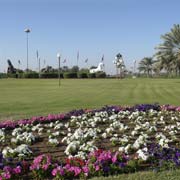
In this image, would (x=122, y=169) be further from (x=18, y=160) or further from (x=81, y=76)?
(x=81, y=76)

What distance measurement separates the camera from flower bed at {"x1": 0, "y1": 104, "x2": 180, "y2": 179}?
5.46 metres

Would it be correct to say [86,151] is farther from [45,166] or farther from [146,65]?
[146,65]

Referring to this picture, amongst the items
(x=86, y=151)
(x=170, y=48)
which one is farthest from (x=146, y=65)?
(x=86, y=151)

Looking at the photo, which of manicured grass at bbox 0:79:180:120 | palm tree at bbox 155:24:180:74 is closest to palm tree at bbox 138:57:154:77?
palm tree at bbox 155:24:180:74

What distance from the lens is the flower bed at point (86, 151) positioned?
215 inches

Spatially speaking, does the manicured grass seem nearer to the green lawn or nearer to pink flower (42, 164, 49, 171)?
pink flower (42, 164, 49, 171)

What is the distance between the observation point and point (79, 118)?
10938mm

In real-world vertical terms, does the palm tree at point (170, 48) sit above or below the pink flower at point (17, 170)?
above

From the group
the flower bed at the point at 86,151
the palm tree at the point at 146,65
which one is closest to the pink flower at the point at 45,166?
the flower bed at the point at 86,151

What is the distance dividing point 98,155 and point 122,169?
585mm

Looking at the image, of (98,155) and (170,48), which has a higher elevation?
(170,48)

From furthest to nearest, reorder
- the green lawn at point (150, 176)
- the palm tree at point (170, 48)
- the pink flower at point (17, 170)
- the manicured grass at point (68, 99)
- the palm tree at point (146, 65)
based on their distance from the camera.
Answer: the palm tree at point (146, 65)
the palm tree at point (170, 48)
the manicured grass at point (68, 99)
the pink flower at point (17, 170)
the green lawn at point (150, 176)

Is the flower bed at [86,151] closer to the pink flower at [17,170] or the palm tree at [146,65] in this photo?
the pink flower at [17,170]

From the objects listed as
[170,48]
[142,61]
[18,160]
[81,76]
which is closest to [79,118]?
[18,160]
